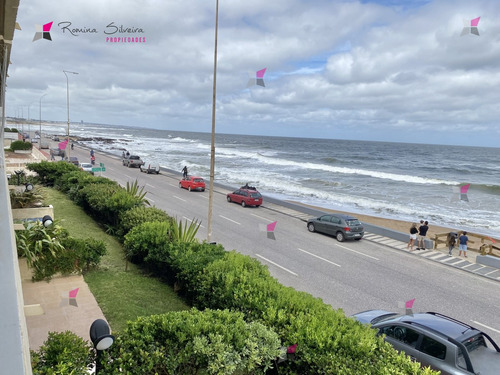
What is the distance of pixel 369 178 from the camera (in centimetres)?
5469

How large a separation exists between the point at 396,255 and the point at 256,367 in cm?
1385

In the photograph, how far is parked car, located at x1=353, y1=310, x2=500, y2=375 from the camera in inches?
251

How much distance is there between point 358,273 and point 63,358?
11967mm

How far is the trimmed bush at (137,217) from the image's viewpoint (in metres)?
11.5

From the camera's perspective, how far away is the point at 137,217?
38.3 feet

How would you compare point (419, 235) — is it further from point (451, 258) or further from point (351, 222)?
point (351, 222)

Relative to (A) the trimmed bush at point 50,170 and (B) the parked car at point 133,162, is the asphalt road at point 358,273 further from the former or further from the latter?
(B) the parked car at point 133,162

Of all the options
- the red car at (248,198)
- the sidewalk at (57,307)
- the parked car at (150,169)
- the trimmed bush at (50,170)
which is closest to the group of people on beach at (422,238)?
the red car at (248,198)

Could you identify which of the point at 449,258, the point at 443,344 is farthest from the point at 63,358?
the point at 449,258

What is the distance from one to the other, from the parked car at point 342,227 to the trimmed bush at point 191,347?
14329 mm

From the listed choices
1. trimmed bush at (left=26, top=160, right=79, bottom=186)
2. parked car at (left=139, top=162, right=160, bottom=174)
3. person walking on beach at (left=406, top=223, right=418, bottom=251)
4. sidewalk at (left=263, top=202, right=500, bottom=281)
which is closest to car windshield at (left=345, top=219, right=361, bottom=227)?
sidewalk at (left=263, top=202, right=500, bottom=281)

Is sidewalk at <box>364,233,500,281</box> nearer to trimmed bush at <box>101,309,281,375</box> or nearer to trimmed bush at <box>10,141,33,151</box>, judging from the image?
trimmed bush at <box>101,309,281,375</box>

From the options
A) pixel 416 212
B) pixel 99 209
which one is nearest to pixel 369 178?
pixel 416 212

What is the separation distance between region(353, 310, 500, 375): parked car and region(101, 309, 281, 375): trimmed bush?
7.96 ft
